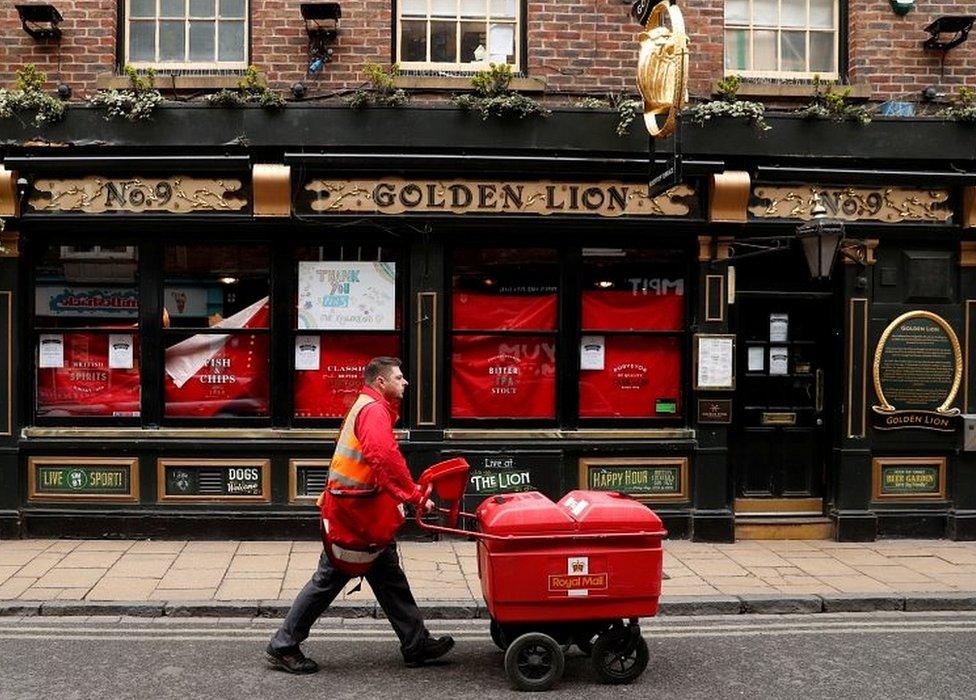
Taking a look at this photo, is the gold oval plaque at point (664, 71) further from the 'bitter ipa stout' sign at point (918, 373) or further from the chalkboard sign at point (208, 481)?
the chalkboard sign at point (208, 481)

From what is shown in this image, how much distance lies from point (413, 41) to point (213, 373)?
3725 millimetres

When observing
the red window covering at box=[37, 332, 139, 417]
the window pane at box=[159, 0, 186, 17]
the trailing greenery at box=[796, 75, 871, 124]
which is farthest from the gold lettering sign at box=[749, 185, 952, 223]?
the red window covering at box=[37, 332, 139, 417]

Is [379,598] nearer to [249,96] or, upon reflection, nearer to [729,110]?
[249,96]

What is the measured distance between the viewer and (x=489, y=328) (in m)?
9.91

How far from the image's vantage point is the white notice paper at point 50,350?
32.0 ft

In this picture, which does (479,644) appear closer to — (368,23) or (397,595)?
(397,595)

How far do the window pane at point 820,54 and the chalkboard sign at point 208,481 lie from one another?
21.9 ft

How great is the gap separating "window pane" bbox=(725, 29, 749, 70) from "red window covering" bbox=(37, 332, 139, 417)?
640 cm

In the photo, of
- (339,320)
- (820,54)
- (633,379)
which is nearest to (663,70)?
(820,54)

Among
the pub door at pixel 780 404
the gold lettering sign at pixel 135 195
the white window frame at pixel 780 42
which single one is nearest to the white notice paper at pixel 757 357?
the pub door at pixel 780 404

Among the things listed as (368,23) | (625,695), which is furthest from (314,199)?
(625,695)

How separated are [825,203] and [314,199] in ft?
15.8

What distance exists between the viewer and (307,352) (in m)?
9.80

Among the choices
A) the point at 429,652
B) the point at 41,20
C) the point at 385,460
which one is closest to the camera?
the point at 385,460
